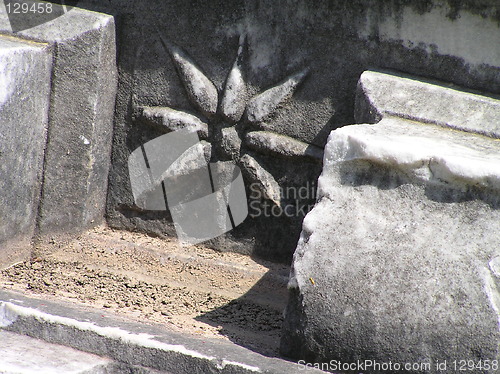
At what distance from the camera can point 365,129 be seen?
64.7 inches

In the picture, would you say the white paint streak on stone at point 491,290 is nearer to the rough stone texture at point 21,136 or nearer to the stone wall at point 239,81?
the stone wall at point 239,81

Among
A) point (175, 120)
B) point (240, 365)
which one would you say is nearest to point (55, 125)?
point (175, 120)

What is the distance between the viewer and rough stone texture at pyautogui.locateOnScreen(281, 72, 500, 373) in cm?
141

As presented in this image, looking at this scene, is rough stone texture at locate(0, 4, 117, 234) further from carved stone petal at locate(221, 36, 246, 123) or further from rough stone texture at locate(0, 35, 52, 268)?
carved stone petal at locate(221, 36, 246, 123)

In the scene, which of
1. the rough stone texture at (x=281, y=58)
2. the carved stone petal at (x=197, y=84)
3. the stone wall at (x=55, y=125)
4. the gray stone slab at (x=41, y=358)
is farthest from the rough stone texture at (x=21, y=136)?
the gray stone slab at (x=41, y=358)

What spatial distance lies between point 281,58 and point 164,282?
0.84m

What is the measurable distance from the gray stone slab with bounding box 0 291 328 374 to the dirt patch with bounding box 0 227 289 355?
0.45ft

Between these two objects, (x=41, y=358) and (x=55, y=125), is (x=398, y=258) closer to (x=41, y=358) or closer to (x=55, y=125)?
(x=41, y=358)

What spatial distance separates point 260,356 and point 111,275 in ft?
2.69

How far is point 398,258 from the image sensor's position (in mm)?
1460

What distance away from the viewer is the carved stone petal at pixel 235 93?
223 centimetres

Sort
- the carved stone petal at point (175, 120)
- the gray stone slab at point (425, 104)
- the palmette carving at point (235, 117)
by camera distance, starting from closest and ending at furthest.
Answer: the gray stone slab at point (425, 104) → the palmette carving at point (235, 117) → the carved stone petal at point (175, 120)

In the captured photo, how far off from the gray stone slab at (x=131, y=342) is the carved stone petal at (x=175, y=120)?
0.81 meters

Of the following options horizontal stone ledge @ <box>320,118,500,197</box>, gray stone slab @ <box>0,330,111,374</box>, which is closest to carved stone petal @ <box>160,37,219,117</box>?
horizontal stone ledge @ <box>320,118,500,197</box>
